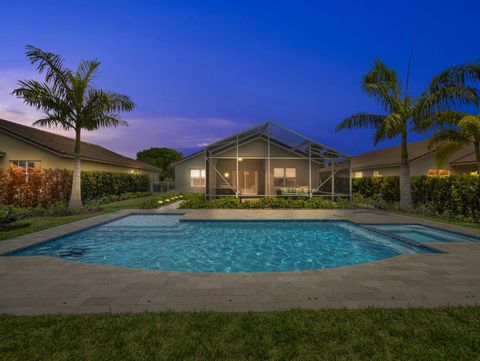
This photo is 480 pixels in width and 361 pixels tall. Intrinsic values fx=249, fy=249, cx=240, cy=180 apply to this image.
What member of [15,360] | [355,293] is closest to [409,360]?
[355,293]

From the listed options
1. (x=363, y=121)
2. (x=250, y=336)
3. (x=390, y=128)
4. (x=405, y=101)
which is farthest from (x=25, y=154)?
(x=405, y=101)

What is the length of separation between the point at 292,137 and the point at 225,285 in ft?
44.9

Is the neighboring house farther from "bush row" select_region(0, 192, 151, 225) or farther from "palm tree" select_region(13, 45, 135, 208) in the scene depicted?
"bush row" select_region(0, 192, 151, 225)

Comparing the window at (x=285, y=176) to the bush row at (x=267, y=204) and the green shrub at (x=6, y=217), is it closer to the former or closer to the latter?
the bush row at (x=267, y=204)

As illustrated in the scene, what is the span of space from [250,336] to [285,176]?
18.1m

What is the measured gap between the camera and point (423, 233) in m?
8.76

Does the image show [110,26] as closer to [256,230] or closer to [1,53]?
[1,53]

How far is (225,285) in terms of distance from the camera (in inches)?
161

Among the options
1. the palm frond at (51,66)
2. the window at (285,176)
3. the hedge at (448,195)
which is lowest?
the hedge at (448,195)

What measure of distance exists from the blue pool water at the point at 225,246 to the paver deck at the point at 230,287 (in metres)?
1.40

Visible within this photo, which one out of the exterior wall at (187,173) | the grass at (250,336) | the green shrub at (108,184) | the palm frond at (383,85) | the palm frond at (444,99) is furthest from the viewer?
the exterior wall at (187,173)

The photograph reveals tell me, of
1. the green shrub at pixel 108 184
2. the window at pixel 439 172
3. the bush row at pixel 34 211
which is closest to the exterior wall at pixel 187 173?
the green shrub at pixel 108 184

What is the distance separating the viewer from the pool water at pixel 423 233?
7715 millimetres

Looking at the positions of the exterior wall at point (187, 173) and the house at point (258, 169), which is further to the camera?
the exterior wall at point (187, 173)
